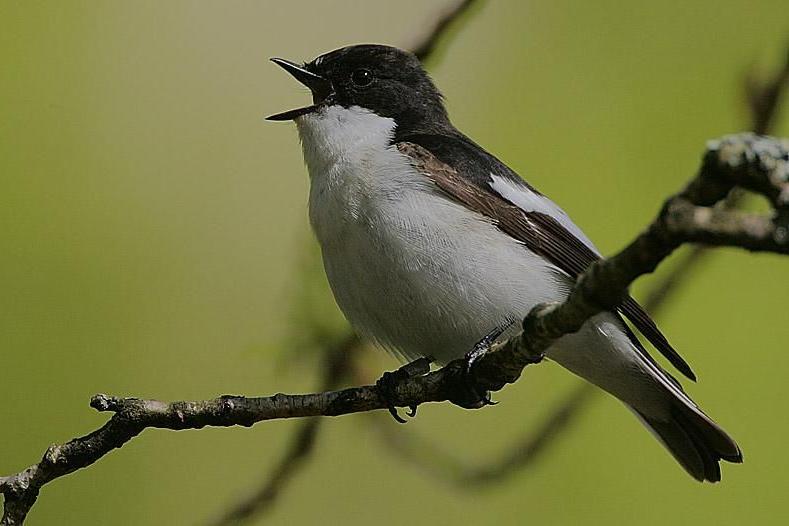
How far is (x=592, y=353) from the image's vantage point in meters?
1.60

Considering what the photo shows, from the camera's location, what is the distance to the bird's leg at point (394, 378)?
4.15ft

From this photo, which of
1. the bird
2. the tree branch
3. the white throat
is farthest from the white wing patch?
the tree branch

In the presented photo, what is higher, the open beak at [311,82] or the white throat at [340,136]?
the open beak at [311,82]

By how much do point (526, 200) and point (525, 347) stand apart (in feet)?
2.21

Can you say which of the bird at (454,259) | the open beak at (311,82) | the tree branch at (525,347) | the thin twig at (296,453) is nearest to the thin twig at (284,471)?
the thin twig at (296,453)

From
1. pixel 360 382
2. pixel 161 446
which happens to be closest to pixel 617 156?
pixel 360 382

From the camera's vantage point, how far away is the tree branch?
2.15 feet

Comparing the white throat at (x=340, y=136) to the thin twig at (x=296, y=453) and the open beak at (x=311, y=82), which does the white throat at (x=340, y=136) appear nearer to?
the open beak at (x=311, y=82)

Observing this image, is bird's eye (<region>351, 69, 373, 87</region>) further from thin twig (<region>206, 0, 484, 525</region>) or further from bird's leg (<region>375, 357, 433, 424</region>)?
bird's leg (<region>375, 357, 433, 424</region>)

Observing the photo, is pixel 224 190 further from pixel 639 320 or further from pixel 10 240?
pixel 639 320

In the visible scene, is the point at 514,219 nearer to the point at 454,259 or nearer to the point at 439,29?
the point at 454,259

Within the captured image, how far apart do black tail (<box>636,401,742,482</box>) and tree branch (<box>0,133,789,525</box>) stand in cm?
48

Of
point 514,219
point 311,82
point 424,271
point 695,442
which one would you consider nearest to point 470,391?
point 424,271

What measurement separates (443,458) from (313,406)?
0.77 metres
